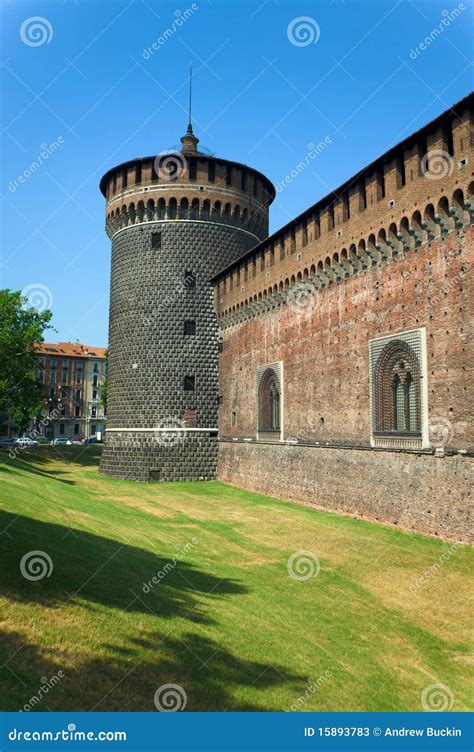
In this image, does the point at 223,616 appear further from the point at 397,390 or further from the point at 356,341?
the point at 356,341

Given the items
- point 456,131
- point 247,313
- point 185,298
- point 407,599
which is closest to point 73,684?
point 407,599

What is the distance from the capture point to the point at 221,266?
32812 mm

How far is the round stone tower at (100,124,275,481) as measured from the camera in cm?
3116

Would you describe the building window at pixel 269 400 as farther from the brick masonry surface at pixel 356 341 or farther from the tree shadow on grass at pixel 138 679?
the tree shadow on grass at pixel 138 679

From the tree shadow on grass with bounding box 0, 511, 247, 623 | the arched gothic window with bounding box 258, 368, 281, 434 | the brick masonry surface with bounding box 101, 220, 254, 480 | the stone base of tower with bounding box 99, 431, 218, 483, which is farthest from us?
the brick masonry surface with bounding box 101, 220, 254, 480

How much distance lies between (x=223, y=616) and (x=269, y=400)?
58.9 feet

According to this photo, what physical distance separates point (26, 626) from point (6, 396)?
118 ft

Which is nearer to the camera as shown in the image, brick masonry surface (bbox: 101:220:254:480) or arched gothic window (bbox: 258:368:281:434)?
arched gothic window (bbox: 258:368:281:434)

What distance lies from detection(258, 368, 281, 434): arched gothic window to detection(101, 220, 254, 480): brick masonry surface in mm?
5142

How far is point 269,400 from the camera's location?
2697 cm

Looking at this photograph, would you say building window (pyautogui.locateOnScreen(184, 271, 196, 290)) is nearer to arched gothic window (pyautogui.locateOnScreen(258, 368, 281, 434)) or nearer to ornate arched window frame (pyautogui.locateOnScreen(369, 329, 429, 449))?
arched gothic window (pyautogui.locateOnScreen(258, 368, 281, 434))

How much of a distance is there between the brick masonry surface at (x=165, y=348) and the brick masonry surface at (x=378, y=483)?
223 inches

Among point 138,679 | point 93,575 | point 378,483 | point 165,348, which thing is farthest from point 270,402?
point 138,679

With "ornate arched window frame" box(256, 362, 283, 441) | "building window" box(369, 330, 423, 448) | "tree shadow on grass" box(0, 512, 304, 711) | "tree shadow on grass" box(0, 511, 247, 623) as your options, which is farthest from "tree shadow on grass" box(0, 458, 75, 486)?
"building window" box(369, 330, 423, 448)
